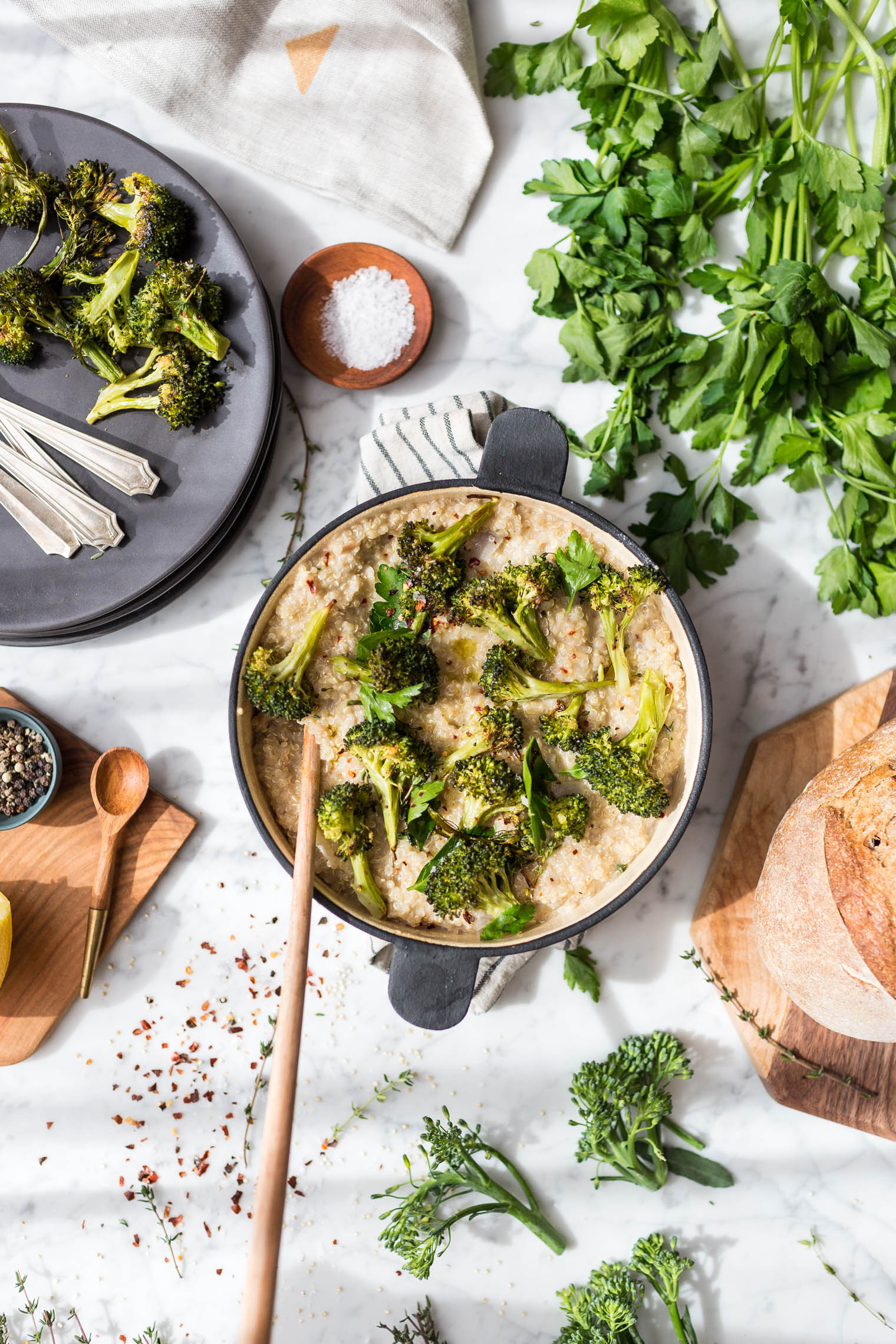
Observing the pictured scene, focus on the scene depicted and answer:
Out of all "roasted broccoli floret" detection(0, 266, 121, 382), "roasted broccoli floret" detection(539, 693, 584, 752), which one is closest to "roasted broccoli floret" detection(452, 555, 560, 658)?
"roasted broccoli floret" detection(539, 693, 584, 752)

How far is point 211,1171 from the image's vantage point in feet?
10.3

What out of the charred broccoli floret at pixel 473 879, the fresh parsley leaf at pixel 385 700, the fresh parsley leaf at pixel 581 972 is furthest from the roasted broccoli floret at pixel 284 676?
the fresh parsley leaf at pixel 581 972

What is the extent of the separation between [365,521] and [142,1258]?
8.54 feet

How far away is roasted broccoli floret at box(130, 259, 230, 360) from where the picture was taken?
2.76 metres

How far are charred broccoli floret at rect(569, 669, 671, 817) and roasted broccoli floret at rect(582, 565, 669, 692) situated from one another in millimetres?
92

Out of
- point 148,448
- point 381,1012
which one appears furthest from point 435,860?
point 148,448

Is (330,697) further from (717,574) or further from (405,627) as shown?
(717,574)

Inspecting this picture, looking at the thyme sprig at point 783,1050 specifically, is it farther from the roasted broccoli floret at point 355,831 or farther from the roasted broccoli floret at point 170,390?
the roasted broccoli floret at point 170,390

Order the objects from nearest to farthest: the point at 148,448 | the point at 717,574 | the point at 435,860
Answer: the point at 435,860 → the point at 148,448 → the point at 717,574

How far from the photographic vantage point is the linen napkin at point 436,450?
291 cm

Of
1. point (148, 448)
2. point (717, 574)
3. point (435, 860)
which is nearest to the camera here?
point (435, 860)

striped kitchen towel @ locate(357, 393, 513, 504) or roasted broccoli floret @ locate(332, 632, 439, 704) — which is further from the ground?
striped kitchen towel @ locate(357, 393, 513, 504)

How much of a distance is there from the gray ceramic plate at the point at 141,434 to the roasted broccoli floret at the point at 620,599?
1.13 metres

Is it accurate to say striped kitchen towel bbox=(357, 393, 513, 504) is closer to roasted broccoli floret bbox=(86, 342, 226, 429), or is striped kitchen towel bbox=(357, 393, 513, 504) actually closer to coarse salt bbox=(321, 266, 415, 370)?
coarse salt bbox=(321, 266, 415, 370)
